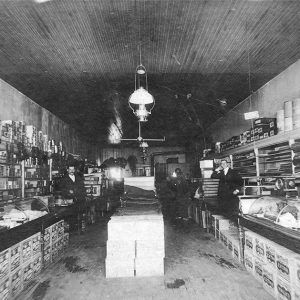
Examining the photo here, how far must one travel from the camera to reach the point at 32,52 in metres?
4.64

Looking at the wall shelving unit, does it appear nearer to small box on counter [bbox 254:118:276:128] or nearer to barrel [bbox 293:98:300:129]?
barrel [bbox 293:98:300:129]

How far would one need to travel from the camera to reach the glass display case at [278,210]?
290 centimetres

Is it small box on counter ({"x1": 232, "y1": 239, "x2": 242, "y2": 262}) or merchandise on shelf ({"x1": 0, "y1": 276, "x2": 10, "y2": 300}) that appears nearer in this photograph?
merchandise on shelf ({"x1": 0, "y1": 276, "x2": 10, "y2": 300})

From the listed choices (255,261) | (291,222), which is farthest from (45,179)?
(291,222)

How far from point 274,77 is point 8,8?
16.4 feet

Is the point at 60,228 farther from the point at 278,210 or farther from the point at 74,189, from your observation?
the point at 278,210

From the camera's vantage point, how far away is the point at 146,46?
14.7ft

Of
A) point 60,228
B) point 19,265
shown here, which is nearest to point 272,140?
point 60,228

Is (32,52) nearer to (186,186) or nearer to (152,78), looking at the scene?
(152,78)

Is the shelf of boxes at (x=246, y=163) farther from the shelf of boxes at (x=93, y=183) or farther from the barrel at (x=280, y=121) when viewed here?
the shelf of boxes at (x=93, y=183)

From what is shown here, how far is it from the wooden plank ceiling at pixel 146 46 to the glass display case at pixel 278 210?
7.78 ft

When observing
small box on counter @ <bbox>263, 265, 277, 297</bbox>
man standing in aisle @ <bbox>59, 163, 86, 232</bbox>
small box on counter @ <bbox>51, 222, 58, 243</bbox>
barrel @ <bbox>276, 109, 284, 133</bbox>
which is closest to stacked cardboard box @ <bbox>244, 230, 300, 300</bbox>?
small box on counter @ <bbox>263, 265, 277, 297</bbox>

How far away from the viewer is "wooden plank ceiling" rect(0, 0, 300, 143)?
3500 mm

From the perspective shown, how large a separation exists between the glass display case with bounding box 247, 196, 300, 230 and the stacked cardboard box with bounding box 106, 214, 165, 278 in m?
1.31
